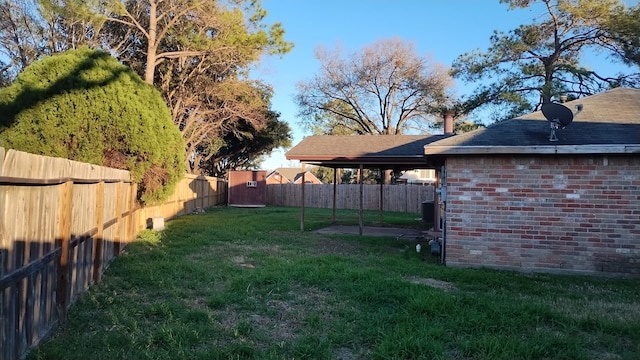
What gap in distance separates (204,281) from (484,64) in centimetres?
1854

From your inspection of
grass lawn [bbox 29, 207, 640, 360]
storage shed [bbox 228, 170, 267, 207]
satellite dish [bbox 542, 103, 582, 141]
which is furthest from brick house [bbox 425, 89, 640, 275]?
storage shed [bbox 228, 170, 267, 207]

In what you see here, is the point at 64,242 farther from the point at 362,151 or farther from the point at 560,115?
the point at 362,151

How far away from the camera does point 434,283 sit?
6227 millimetres

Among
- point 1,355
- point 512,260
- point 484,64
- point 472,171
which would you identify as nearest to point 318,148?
point 472,171

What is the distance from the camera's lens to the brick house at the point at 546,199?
6879 millimetres

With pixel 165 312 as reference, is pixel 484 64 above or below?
above

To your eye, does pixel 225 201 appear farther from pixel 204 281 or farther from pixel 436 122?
pixel 204 281

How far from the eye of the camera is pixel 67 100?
8734 millimetres

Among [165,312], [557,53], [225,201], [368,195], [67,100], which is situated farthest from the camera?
[225,201]

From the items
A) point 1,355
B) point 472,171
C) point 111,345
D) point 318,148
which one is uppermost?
point 318,148

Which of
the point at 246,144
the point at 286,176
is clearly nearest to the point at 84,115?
the point at 246,144

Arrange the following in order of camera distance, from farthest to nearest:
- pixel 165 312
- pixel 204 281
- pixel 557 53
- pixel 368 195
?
pixel 368 195 → pixel 557 53 → pixel 204 281 → pixel 165 312

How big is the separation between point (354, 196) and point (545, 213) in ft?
62.2

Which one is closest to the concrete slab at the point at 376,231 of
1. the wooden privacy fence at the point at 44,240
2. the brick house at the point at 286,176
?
the wooden privacy fence at the point at 44,240
